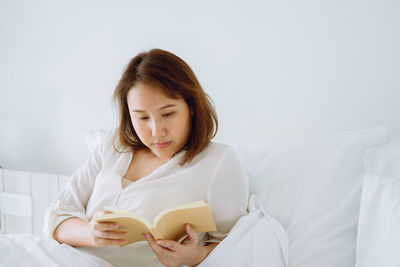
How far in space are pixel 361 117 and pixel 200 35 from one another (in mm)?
704

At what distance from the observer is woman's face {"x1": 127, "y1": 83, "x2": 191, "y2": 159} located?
1.00 m

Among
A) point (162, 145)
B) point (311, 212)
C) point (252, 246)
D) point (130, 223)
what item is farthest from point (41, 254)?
point (311, 212)

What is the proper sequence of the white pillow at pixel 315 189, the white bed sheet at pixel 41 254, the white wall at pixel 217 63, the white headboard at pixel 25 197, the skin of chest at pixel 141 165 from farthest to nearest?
1. the white headboard at pixel 25 197
2. the white wall at pixel 217 63
3. the skin of chest at pixel 141 165
4. the white pillow at pixel 315 189
5. the white bed sheet at pixel 41 254

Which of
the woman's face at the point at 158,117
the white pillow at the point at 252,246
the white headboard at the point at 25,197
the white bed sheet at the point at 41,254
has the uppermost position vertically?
the woman's face at the point at 158,117

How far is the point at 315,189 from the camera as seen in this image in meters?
1.13

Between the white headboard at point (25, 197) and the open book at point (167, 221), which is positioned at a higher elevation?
the open book at point (167, 221)

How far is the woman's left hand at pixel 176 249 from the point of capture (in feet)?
2.88

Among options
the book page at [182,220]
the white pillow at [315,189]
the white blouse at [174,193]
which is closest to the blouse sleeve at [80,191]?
the white blouse at [174,193]

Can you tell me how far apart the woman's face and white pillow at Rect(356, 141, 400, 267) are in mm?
528

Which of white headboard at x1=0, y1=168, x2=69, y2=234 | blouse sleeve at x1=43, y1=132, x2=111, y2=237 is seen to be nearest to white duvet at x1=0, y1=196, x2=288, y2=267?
blouse sleeve at x1=43, y1=132, x2=111, y2=237

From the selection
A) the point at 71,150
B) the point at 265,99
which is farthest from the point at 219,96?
the point at 71,150

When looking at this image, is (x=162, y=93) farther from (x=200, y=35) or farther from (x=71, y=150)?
(x=71, y=150)

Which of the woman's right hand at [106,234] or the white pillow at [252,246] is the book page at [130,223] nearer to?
the woman's right hand at [106,234]

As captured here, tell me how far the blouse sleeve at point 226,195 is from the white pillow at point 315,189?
174mm
